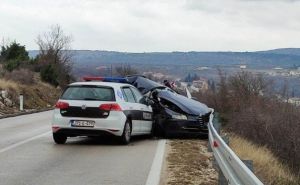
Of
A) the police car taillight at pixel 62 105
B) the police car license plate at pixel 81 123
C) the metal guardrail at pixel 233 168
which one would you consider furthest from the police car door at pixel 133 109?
the metal guardrail at pixel 233 168

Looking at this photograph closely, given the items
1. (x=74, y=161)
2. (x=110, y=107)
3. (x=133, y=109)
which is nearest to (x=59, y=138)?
(x=110, y=107)

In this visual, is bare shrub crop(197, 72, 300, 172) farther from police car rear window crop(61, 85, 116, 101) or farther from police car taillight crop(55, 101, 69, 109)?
police car taillight crop(55, 101, 69, 109)

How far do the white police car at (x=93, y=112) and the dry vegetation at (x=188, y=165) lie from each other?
50.9 inches

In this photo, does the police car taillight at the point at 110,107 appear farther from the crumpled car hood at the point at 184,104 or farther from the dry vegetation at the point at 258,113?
the dry vegetation at the point at 258,113

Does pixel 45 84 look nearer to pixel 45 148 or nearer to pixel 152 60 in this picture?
pixel 45 148

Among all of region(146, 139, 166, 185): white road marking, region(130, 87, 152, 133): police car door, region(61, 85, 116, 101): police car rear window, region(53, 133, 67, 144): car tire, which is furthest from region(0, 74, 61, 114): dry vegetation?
region(146, 139, 166, 185): white road marking

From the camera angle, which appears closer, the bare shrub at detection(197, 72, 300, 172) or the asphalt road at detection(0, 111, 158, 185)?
the asphalt road at detection(0, 111, 158, 185)

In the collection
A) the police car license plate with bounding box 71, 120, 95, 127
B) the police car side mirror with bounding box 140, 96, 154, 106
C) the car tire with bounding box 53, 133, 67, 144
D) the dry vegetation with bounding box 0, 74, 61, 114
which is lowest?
the dry vegetation with bounding box 0, 74, 61, 114

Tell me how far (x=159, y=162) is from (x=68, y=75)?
5180cm

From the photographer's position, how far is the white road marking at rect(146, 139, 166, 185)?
9055 mm

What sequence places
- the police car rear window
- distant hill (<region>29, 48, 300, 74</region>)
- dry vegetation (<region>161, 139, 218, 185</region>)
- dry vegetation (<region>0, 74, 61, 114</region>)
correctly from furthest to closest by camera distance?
distant hill (<region>29, 48, 300, 74</region>) → dry vegetation (<region>0, 74, 61, 114</region>) → the police car rear window → dry vegetation (<region>161, 139, 218, 185</region>)

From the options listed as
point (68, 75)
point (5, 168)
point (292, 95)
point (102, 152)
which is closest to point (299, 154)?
point (292, 95)

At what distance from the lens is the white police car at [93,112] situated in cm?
1352

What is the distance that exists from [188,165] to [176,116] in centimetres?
475
